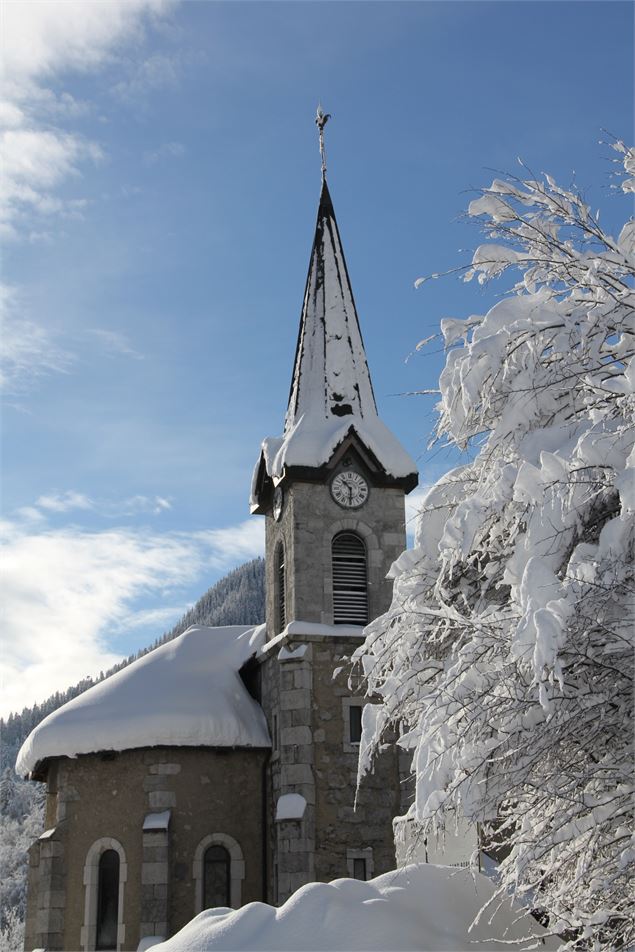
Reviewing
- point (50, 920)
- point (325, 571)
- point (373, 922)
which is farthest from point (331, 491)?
point (373, 922)

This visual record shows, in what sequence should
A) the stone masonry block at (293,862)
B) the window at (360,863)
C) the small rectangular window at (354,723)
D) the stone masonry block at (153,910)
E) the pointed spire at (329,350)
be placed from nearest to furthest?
the stone masonry block at (293,862), the stone masonry block at (153,910), the window at (360,863), the small rectangular window at (354,723), the pointed spire at (329,350)

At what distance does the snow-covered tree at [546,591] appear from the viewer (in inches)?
268

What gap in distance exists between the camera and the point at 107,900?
19219mm

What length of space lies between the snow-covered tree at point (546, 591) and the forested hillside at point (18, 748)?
40617 millimetres

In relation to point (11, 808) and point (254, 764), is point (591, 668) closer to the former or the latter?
point (254, 764)

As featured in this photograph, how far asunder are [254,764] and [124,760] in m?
2.48

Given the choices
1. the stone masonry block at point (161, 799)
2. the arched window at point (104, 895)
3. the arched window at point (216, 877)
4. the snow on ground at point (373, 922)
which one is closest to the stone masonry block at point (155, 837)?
the stone masonry block at point (161, 799)

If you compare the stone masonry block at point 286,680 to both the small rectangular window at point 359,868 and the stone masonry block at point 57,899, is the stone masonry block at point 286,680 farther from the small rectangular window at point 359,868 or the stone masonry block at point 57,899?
the stone masonry block at point 57,899

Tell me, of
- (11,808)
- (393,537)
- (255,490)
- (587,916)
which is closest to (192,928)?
(587,916)

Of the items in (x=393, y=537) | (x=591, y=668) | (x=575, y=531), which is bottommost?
(x=591, y=668)

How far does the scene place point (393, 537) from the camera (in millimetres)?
21328

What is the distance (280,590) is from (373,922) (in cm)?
1338

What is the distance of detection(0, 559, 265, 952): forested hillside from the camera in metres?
62.5

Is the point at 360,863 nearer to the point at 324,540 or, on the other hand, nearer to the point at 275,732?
the point at 275,732
